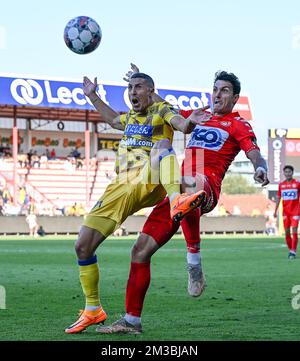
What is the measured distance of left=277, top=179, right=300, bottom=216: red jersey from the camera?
73.4 feet

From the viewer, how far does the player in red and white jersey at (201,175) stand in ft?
24.8

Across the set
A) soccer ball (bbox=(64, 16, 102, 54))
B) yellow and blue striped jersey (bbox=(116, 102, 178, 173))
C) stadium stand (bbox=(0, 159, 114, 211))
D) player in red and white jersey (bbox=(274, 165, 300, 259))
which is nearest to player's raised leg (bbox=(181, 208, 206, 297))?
yellow and blue striped jersey (bbox=(116, 102, 178, 173))

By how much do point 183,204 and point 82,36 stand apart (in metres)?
2.61

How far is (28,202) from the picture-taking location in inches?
1748

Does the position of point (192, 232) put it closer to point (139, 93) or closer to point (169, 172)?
point (169, 172)

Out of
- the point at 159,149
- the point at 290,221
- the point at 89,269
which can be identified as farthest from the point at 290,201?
the point at 89,269

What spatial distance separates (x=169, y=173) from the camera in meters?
7.47

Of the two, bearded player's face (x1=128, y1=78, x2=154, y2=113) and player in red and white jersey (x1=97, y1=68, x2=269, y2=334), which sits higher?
bearded player's face (x1=128, y1=78, x2=154, y2=113)

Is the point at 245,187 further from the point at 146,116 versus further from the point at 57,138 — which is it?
the point at 146,116

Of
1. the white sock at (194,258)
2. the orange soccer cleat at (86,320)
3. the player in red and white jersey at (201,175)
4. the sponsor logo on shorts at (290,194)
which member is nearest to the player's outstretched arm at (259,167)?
the player in red and white jersey at (201,175)

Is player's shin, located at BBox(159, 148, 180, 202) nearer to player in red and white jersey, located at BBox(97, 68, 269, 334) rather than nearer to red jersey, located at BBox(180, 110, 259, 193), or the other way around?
player in red and white jersey, located at BBox(97, 68, 269, 334)

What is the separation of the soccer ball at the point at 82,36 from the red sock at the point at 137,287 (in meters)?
2.68

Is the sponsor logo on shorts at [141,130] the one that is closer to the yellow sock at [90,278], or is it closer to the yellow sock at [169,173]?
the yellow sock at [169,173]
